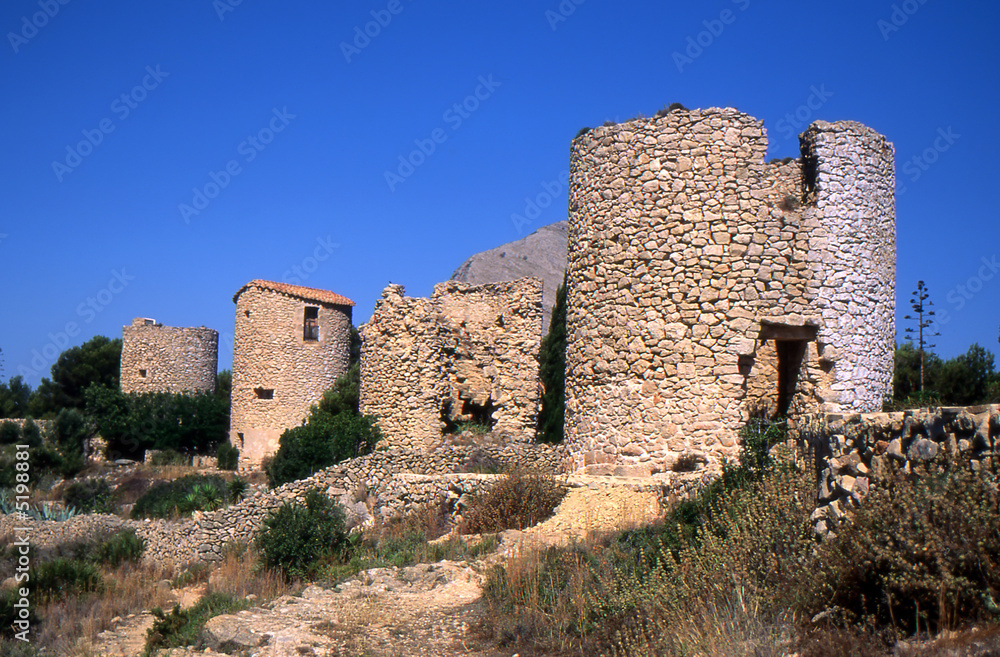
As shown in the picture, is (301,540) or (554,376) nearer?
(301,540)

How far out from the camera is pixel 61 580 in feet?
33.7

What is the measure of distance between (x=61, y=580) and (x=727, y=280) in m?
9.74

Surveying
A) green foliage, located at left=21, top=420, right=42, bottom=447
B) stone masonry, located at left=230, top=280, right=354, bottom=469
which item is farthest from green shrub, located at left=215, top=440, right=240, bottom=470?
green foliage, located at left=21, top=420, right=42, bottom=447

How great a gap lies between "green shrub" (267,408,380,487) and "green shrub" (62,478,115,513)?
4.03 metres

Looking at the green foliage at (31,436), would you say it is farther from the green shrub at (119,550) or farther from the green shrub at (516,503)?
the green shrub at (516,503)

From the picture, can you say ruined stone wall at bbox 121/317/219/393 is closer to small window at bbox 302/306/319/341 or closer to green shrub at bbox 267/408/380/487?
small window at bbox 302/306/319/341

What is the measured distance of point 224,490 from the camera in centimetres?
1836

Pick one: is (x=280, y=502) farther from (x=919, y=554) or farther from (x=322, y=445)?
(x=919, y=554)

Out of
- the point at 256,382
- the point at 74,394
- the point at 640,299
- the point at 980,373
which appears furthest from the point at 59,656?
the point at 74,394

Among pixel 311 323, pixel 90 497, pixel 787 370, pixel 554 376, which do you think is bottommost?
pixel 90 497

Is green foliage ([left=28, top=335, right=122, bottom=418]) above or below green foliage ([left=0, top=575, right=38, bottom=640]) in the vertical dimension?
above

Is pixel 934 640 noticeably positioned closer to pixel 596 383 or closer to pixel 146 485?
pixel 596 383

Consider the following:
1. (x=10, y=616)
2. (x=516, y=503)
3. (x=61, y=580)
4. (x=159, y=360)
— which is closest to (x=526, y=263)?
(x=159, y=360)

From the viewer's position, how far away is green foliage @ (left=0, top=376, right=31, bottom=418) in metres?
41.7
